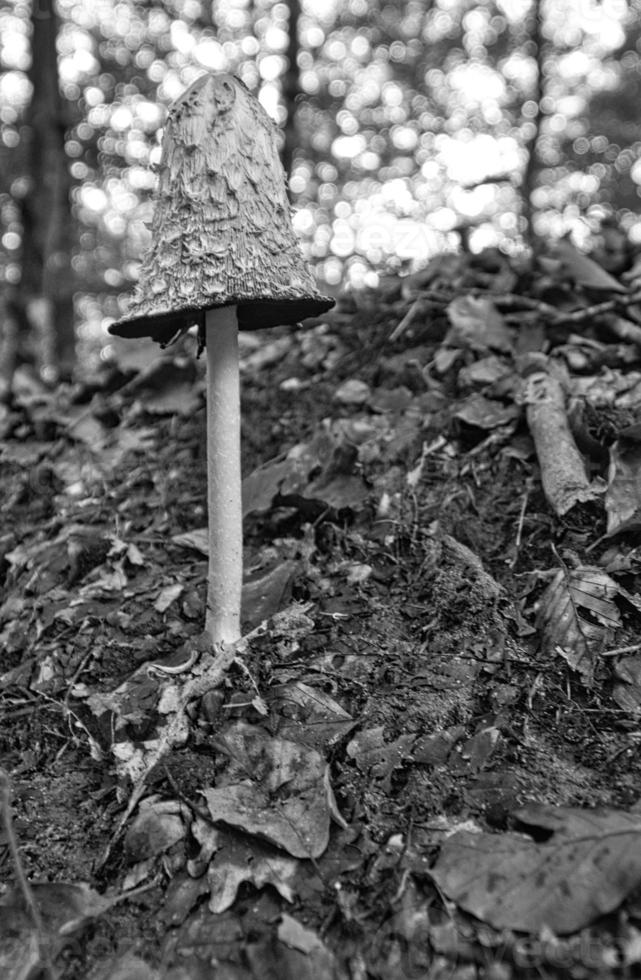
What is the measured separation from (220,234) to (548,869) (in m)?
1.91

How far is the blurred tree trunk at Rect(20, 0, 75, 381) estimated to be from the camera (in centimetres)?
765

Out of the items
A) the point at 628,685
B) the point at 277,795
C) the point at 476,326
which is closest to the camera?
the point at 277,795

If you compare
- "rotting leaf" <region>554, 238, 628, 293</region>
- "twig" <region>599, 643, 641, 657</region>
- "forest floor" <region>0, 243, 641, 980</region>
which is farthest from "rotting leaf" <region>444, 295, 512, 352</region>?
"twig" <region>599, 643, 641, 657</region>

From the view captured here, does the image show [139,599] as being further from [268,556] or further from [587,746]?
[587,746]

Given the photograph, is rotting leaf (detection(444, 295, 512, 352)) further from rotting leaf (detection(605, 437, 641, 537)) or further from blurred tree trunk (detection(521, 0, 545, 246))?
blurred tree trunk (detection(521, 0, 545, 246))

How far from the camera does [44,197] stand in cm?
769

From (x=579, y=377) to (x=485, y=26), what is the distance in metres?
14.2

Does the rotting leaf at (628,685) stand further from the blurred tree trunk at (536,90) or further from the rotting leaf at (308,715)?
the blurred tree trunk at (536,90)

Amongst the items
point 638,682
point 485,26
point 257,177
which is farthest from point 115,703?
point 485,26

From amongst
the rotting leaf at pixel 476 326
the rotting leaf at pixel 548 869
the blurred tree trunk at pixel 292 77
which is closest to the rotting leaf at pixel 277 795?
the rotting leaf at pixel 548 869

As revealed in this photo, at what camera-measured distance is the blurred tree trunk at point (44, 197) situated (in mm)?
7652

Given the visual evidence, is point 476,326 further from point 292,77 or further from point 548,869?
point 292,77

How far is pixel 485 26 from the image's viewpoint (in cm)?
1392

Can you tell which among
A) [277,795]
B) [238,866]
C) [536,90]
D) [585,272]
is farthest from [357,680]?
[536,90]
